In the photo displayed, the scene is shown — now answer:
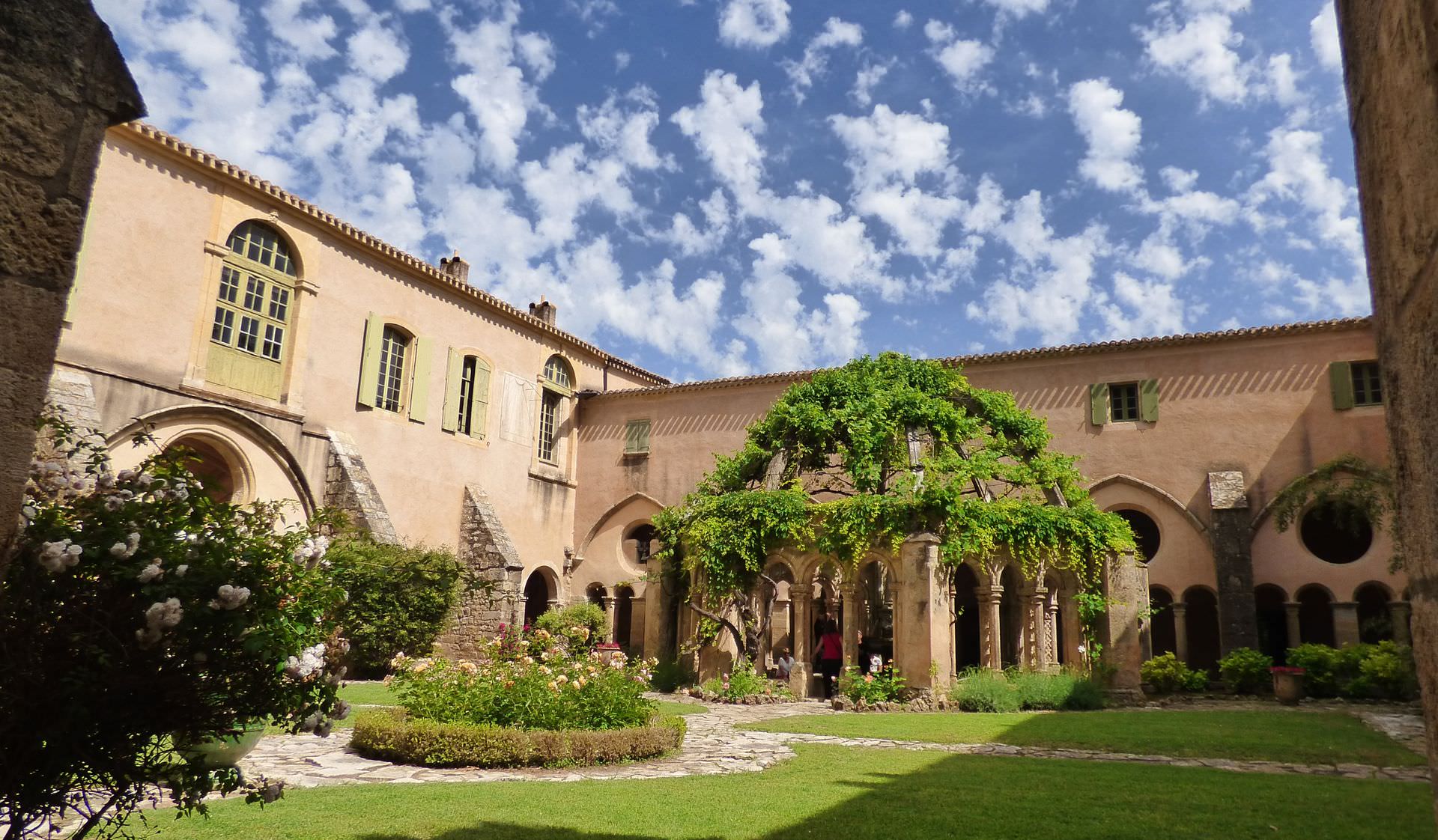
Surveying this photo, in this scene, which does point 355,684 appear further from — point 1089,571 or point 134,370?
point 1089,571

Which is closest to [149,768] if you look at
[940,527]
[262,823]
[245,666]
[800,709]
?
[245,666]

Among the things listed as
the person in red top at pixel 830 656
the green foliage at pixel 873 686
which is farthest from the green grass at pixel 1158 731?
the person in red top at pixel 830 656

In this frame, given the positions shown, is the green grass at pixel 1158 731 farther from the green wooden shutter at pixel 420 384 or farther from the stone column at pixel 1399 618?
the green wooden shutter at pixel 420 384

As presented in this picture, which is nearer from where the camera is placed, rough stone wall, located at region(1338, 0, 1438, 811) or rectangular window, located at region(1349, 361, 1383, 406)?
rough stone wall, located at region(1338, 0, 1438, 811)

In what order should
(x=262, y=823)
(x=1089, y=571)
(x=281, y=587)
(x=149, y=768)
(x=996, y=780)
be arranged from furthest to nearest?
(x=1089, y=571) < (x=996, y=780) < (x=262, y=823) < (x=281, y=587) < (x=149, y=768)

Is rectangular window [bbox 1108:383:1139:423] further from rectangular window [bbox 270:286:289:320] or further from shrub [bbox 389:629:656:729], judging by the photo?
rectangular window [bbox 270:286:289:320]

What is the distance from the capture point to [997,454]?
16938mm

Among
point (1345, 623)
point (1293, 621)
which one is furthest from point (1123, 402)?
point (1345, 623)

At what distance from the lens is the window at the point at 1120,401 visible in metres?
20.6

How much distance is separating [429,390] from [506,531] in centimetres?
395

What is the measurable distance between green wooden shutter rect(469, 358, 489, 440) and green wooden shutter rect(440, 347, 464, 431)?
1.95ft

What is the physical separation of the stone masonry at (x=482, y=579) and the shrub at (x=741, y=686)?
6099mm

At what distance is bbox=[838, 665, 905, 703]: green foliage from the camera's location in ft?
45.4

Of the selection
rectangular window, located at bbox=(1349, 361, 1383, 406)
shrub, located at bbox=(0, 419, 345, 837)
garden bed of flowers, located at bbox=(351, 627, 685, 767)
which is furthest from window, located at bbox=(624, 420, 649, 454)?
shrub, located at bbox=(0, 419, 345, 837)
